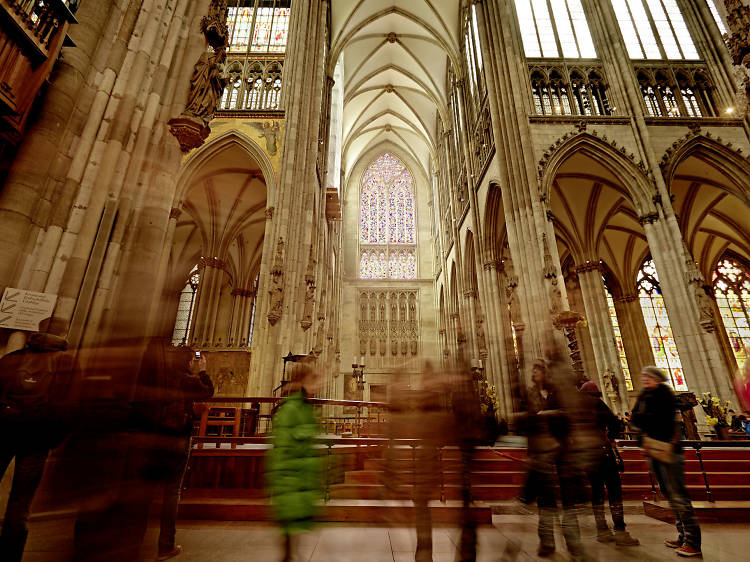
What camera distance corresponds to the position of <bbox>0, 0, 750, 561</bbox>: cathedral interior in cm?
343

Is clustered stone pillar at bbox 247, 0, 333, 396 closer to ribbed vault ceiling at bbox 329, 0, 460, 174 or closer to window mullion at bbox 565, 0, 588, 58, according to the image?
ribbed vault ceiling at bbox 329, 0, 460, 174

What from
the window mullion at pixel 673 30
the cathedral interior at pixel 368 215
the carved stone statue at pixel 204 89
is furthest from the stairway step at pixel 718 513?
the window mullion at pixel 673 30

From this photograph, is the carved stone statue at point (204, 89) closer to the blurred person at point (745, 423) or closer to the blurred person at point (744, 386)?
the blurred person at point (744, 386)

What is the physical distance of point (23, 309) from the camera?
3.09 m

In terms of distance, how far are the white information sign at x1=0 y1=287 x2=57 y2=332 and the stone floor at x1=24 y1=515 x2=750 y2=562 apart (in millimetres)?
1575

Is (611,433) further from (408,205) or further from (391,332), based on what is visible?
(408,205)

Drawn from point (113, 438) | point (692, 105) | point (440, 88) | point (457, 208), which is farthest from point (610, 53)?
point (113, 438)

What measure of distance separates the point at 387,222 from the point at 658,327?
18224mm

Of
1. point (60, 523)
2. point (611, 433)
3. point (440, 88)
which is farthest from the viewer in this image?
point (440, 88)

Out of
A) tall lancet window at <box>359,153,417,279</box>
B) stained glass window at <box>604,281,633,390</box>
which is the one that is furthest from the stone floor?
tall lancet window at <box>359,153,417,279</box>

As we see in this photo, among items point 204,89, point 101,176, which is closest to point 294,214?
point 204,89

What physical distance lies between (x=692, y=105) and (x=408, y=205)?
60.1 feet

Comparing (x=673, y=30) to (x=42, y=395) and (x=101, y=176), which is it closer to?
(x=101, y=176)

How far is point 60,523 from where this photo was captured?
250cm
